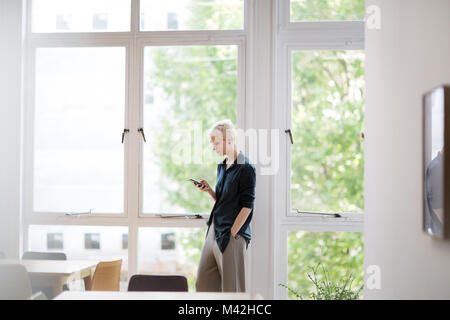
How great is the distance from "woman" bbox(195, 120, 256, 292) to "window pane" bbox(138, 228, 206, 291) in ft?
1.43

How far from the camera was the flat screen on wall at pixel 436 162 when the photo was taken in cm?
160

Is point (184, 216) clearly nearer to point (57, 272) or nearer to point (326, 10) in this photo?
point (57, 272)

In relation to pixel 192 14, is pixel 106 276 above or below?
below

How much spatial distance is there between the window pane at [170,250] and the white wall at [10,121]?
1.02m

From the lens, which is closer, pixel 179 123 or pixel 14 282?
pixel 14 282

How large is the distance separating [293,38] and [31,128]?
2.22 meters

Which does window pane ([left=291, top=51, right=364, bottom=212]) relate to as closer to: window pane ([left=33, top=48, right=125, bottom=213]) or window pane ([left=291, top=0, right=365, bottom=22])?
window pane ([left=291, top=0, right=365, bottom=22])

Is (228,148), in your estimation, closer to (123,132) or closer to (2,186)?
(123,132)

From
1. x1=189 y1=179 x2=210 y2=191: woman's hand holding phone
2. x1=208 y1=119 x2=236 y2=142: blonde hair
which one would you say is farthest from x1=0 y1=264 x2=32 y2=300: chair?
x1=208 y1=119 x2=236 y2=142: blonde hair

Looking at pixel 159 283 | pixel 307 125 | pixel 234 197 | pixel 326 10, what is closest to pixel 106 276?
pixel 159 283

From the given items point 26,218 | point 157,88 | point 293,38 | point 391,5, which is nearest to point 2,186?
point 26,218

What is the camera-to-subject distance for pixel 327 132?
144 inches

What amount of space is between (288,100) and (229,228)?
1145mm

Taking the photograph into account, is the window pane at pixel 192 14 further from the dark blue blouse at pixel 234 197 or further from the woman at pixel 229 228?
the dark blue blouse at pixel 234 197
